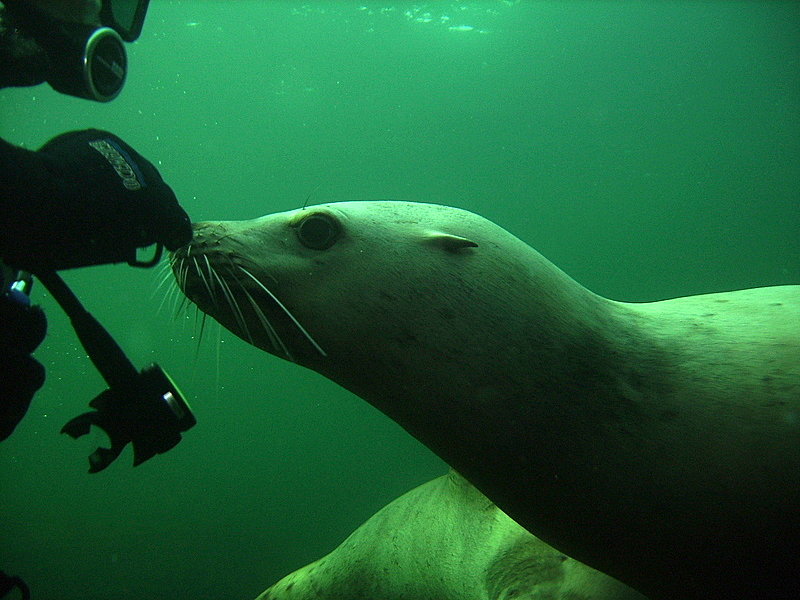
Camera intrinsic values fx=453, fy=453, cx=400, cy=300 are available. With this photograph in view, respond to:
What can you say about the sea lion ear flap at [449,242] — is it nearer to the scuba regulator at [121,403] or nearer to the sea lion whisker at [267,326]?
the sea lion whisker at [267,326]

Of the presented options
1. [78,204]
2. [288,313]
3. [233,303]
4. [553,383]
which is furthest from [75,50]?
[553,383]

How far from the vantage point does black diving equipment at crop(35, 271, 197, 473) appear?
1213 mm

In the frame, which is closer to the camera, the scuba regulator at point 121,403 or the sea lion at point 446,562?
the scuba regulator at point 121,403

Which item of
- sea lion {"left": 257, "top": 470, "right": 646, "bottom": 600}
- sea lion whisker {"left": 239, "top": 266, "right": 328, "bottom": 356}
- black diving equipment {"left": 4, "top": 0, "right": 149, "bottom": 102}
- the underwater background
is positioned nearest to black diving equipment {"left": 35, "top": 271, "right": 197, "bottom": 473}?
sea lion whisker {"left": 239, "top": 266, "right": 328, "bottom": 356}

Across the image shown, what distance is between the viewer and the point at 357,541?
2.87 meters

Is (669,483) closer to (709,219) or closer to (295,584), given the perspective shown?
(295,584)

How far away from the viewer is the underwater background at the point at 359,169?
1342 centimetres

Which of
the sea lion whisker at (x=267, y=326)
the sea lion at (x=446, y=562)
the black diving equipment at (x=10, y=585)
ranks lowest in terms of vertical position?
the sea lion at (x=446, y=562)

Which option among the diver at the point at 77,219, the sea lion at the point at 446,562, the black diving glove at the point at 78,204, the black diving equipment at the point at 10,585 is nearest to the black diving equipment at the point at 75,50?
the diver at the point at 77,219

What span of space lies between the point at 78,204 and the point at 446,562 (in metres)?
2.32

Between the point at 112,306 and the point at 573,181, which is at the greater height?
the point at 573,181

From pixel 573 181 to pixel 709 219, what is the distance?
5.75m

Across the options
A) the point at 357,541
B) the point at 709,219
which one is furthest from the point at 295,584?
the point at 709,219

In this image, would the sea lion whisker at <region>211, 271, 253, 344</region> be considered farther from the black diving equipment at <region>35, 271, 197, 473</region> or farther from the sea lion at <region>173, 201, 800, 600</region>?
the black diving equipment at <region>35, 271, 197, 473</region>
